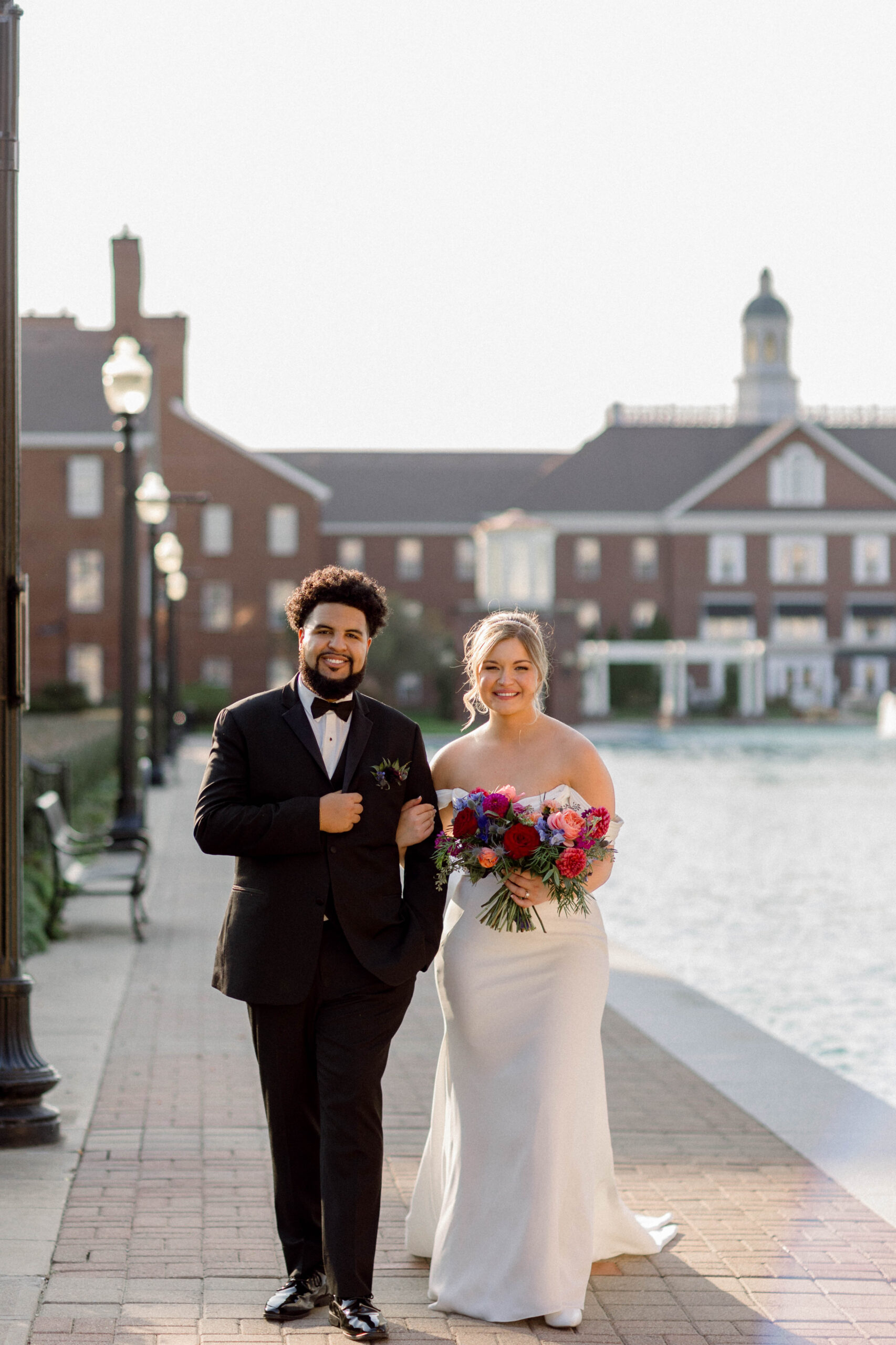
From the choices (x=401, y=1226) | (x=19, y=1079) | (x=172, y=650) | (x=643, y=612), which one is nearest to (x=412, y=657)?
(x=643, y=612)

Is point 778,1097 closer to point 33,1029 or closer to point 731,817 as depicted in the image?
point 33,1029

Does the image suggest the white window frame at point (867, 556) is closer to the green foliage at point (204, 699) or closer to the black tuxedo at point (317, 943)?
the green foliage at point (204, 699)

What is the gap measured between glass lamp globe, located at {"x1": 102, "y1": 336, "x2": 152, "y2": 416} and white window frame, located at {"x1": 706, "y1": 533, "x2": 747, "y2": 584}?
51.6 meters

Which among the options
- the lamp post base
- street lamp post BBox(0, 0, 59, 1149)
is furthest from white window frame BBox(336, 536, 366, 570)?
the lamp post base

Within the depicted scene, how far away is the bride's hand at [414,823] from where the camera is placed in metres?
4.53

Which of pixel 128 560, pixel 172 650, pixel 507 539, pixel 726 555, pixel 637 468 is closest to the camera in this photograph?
pixel 128 560

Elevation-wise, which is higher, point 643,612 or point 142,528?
point 142,528

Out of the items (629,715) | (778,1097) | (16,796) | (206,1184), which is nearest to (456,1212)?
(206,1184)

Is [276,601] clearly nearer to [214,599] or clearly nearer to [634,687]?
[214,599]

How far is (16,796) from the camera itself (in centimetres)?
624

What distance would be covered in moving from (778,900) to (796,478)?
52639mm

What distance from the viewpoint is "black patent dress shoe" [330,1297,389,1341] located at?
435 centimetres

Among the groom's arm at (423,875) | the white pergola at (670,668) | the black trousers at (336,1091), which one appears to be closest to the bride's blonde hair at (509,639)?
the groom's arm at (423,875)

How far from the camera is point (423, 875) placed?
458cm
